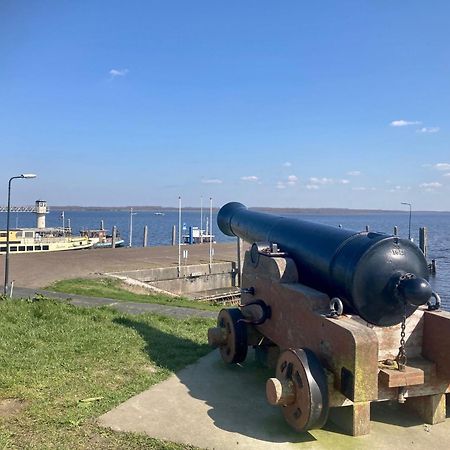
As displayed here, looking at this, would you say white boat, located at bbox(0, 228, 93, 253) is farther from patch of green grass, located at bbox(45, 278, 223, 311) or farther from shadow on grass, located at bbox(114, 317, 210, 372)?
shadow on grass, located at bbox(114, 317, 210, 372)

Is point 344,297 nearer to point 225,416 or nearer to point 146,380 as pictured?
point 225,416

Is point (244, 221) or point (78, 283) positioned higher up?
point (244, 221)

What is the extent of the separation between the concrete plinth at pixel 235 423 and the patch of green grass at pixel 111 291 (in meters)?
9.26

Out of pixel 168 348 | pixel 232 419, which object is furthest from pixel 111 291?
pixel 232 419

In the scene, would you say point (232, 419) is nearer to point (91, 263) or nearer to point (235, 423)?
point (235, 423)

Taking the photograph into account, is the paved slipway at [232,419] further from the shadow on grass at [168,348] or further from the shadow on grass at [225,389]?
the shadow on grass at [168,348]

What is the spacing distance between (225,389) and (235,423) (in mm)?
969

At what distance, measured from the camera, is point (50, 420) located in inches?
179

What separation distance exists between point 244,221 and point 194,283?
62.5 ft

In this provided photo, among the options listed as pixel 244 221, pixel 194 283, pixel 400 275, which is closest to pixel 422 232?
pixel 194 283

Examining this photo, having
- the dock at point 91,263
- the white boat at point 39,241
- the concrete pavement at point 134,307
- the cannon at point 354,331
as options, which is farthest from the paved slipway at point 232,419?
the white boat at point 39,241

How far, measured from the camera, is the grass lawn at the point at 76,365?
431 centimetres

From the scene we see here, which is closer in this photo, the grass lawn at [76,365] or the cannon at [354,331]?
the cannon at [354,331]

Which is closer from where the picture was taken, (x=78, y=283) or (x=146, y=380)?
(x=146, y=380)
